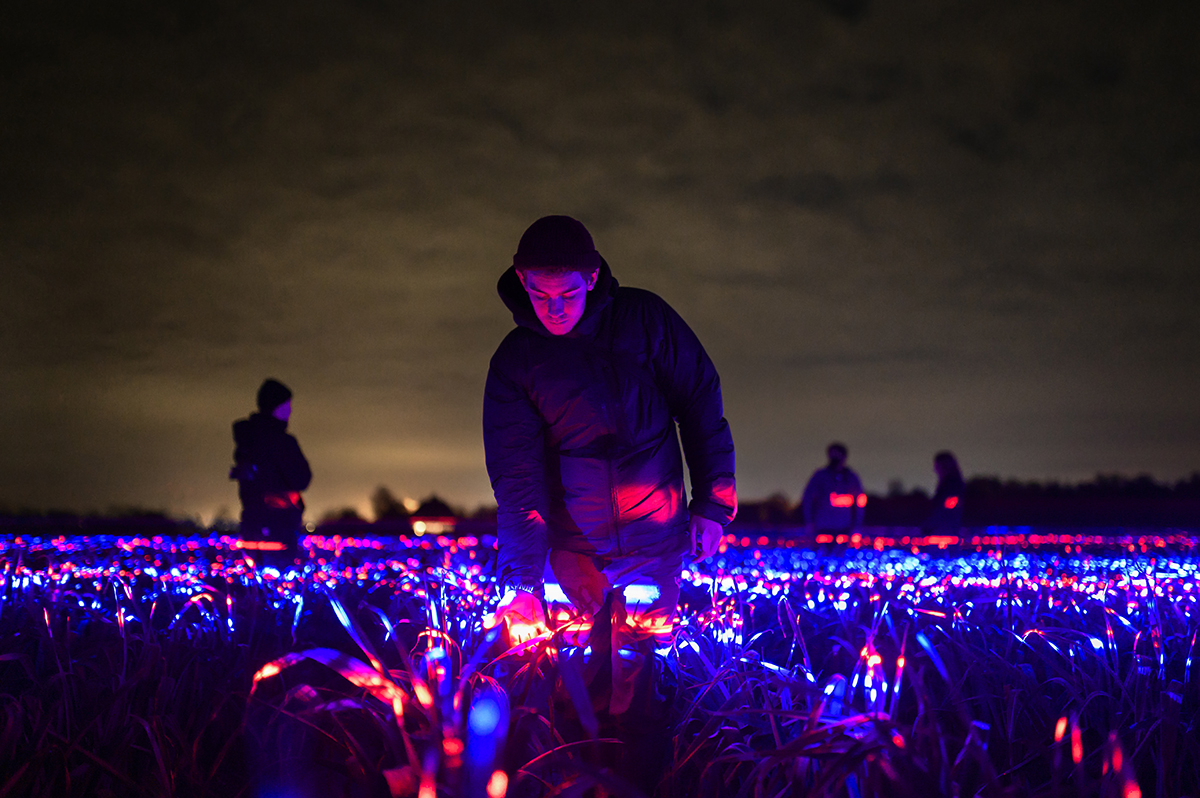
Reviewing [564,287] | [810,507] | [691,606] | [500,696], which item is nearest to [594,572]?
[691,606]

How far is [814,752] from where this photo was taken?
1.90 meters

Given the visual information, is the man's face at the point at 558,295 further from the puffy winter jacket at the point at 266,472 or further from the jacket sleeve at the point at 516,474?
the puffy winter jacket at the point at 266,472

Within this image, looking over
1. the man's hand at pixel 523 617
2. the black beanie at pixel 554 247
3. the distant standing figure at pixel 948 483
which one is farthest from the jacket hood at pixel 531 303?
the distant standing figure at pixel 948 483

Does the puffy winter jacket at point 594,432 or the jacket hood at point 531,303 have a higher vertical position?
the jacket hood at point 531,303

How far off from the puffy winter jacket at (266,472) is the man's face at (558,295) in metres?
5.16

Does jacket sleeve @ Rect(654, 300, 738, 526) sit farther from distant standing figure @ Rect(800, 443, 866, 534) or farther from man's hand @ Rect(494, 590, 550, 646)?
distant standing figure @ Rect(800, 443, 866, 534)

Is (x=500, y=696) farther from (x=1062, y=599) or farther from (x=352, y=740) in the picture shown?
(x=1062, y=599)

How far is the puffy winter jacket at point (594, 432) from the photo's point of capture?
3.31 m

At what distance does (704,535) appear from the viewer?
11.5 feet

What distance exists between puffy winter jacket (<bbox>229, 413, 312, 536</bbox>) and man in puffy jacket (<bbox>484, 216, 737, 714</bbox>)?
484cm

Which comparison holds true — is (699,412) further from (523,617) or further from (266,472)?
(266,472)

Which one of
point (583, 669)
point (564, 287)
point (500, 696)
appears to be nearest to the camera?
point (500, 696)

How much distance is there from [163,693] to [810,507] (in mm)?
10626

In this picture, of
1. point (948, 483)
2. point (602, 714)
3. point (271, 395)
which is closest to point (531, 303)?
point (602, 714)
